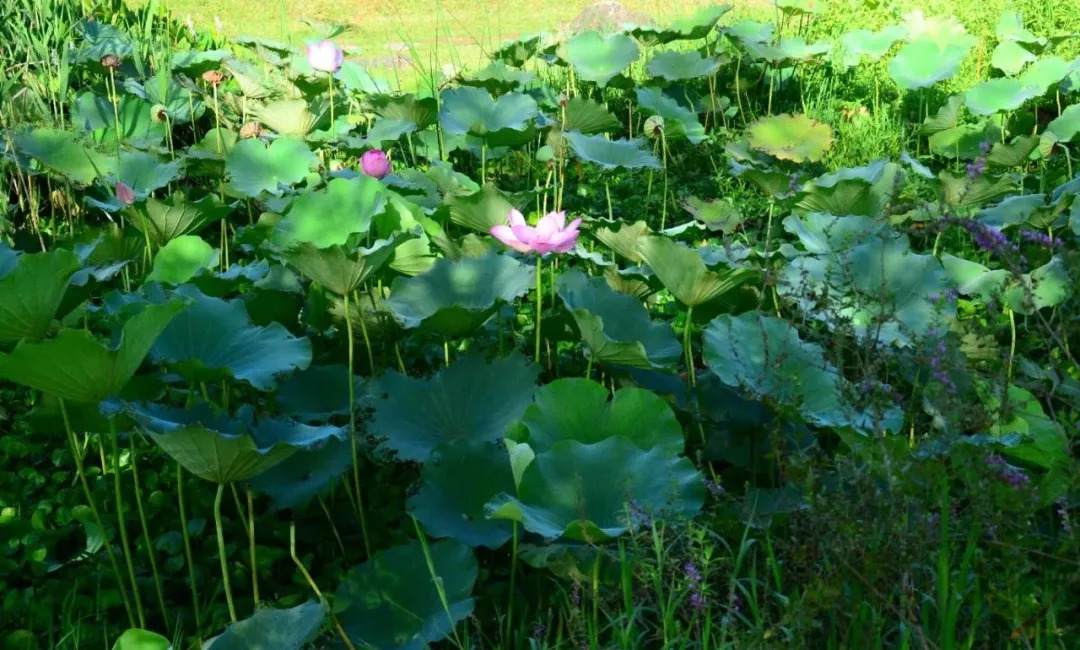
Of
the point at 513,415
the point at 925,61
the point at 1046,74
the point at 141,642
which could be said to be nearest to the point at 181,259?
the point at 513,415

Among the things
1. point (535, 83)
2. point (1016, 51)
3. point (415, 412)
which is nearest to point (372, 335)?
point (415, 412)

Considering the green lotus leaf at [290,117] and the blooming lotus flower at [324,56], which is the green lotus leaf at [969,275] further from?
the green lotus leaf at [290,117]

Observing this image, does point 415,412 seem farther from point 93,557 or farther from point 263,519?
point 93,557

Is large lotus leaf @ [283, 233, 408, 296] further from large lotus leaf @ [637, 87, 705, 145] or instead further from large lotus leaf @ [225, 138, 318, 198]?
large lotus leaf @ [637, 87, 705, 145]

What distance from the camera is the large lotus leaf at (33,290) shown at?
1537 mm

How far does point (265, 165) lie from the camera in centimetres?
287

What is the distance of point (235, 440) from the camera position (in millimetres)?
1342

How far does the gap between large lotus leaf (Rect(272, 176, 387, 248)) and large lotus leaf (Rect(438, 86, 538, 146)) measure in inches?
36.1

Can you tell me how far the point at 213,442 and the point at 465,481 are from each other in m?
0.44

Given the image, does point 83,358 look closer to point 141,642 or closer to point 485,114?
point 141,642

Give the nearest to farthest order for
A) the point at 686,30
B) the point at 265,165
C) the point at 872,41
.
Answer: the point at 265,165 < the point at 686,30 < the point at 872,41

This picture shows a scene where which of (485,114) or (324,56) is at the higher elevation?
(324,56)

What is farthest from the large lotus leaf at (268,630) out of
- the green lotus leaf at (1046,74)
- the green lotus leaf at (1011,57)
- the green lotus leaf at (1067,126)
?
the green lotus leaf at (1011,57)

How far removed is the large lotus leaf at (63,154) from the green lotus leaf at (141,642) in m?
1.78
